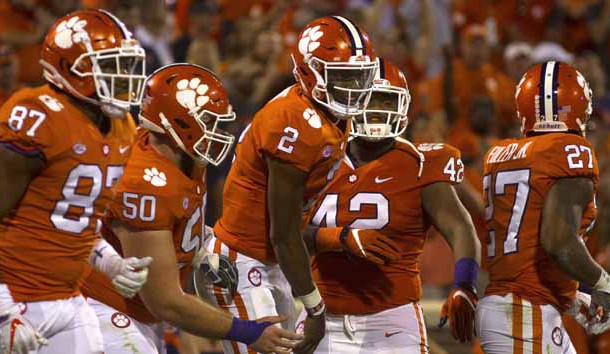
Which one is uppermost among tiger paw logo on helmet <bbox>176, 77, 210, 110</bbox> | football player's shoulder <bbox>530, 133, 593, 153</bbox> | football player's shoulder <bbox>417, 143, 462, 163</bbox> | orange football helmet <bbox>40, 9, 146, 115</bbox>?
orange football helmet <bbox>40, 9, 146, 115</bbox>

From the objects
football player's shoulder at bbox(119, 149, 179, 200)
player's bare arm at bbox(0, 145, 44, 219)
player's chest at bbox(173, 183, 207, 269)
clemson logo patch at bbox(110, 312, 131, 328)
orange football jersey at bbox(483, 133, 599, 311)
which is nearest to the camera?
player's bare arm at bbox(0, 145, 44, 219)

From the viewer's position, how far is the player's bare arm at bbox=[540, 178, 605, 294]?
454cm

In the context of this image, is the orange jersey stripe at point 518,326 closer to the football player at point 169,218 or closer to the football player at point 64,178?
the football player at point 169,218

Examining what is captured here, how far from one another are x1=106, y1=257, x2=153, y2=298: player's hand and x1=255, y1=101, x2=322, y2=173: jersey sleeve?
26.2 inches

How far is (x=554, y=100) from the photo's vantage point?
4824mm

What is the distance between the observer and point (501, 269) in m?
4.81

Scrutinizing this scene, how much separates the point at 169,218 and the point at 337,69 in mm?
942

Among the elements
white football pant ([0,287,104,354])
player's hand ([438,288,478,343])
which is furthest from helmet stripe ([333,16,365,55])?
white football pant ([0,287,104,354])

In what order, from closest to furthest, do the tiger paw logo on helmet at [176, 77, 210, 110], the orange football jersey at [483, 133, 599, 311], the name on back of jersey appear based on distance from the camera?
the tiger paw logo on helmet at [176, 77, 210, 110] → the orange football jersey at [483, 133, 599, 311] → the name on back of jersey

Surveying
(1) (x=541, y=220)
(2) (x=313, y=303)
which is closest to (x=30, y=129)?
(2) (x=313, y=303)

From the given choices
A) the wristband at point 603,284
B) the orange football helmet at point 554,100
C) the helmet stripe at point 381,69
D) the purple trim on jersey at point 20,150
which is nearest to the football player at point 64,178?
the purple trim on jersey at point 20,150

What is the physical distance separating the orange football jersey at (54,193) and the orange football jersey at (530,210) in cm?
165

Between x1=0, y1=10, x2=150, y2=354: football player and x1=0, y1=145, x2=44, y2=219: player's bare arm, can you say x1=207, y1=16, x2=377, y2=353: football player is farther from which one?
x1=0, y1=145, x2=44, y2=219: player's bare arm

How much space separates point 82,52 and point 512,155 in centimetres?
187
